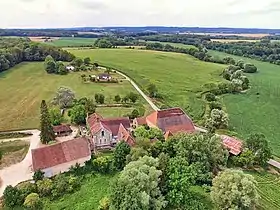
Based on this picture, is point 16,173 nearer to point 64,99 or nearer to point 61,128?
point 61,128

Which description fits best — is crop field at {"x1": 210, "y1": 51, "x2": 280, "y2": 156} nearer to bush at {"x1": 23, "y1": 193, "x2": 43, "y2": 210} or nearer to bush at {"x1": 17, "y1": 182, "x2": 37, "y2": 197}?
bush at {"x1": 23, "y1": 193, "x2": 43, "y2": 210}

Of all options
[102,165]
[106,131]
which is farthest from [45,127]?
[102,165]

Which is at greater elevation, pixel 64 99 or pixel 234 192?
pixel 234 192

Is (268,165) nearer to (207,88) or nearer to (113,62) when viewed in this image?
(207,88)

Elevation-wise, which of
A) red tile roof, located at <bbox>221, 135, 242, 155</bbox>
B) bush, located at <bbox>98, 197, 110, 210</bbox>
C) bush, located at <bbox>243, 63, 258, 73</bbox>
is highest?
bush, located at <bbox>98, 197, 110, 210</bbox>

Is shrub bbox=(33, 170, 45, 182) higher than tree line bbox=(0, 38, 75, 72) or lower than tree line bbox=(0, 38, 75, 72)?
higher

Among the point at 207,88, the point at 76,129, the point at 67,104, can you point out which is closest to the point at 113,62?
the point at 207,88

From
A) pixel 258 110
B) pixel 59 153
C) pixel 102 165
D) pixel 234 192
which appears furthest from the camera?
pixel 258 110

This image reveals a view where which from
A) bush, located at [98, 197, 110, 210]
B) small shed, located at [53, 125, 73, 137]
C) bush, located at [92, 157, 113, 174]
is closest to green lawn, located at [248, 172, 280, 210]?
bush, located at [98, 197, 110, 210]
